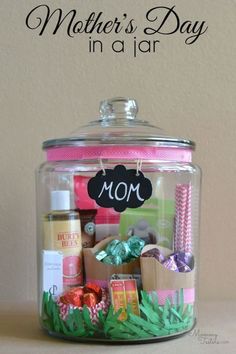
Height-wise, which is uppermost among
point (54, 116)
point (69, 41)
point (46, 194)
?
point (69, 41)

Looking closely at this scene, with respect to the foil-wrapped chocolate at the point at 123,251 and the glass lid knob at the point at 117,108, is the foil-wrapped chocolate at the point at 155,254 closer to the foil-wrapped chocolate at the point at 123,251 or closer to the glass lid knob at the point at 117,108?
the foil-wrapped chocolate at the point at 123,251

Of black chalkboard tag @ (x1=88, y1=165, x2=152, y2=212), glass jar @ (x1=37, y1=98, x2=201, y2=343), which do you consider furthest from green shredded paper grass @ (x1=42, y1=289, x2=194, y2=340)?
black chalkboard tag @ (x1=88, y1=165, x2=152, y2=212)

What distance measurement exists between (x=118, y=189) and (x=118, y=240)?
8cm

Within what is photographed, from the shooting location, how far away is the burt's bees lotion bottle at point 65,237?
759mm

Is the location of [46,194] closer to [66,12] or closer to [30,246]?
[30,246]

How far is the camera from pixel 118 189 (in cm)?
73

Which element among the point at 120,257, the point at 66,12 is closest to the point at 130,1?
the point at 66,12

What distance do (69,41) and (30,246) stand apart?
354mm

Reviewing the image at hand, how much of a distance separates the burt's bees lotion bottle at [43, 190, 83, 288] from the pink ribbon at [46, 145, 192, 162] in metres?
0.06

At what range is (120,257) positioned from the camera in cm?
75

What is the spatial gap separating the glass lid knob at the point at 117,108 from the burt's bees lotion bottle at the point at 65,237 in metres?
0.14

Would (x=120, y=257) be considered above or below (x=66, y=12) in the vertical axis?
below

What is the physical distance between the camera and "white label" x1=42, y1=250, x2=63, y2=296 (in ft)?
2.48

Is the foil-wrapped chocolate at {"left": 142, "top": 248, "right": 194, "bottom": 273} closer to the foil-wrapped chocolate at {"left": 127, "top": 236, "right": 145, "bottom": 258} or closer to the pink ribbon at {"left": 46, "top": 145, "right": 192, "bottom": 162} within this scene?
the foil-wrapped chocolate at {"left": 127, "top": 236, "right": 145, "bottom": 258}
